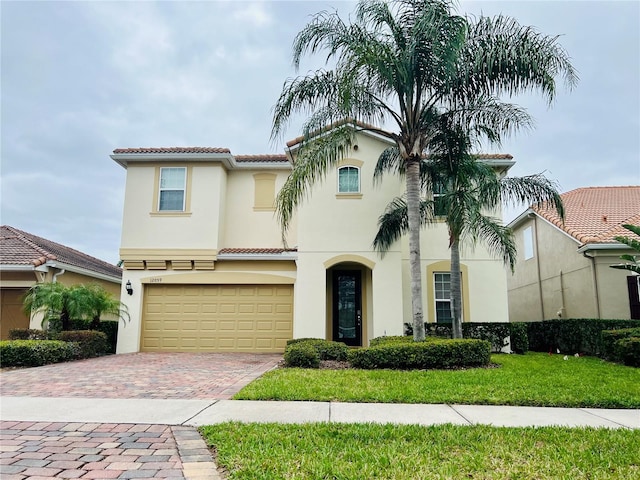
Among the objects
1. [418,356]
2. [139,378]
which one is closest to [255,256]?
[139,378]

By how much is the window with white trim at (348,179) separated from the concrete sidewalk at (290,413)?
353 inches

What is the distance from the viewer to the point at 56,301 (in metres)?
13.1

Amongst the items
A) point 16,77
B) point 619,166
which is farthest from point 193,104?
point 619,166

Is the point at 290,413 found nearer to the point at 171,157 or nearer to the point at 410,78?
the point at 410,78

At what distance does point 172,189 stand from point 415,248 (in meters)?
9.39

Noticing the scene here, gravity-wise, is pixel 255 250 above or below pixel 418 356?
above

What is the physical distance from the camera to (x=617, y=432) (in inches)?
192

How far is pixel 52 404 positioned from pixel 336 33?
9842mm

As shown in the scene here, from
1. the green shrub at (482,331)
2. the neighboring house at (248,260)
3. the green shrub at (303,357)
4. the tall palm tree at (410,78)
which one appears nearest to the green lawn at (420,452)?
the green shrub at (303,357)

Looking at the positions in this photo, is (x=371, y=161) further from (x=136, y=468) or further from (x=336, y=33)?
(x=136, y=468)

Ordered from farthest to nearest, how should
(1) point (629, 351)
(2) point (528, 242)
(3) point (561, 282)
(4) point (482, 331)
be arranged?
1. (2) point (528, 242)
2. (3) point (561, 282)
3. (4) point (482, 331)
4. (1) point (629, 351)

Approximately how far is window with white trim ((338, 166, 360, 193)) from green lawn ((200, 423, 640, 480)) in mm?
10032

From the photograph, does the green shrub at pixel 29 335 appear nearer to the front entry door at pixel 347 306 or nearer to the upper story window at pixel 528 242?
the front entry door at pixel 347 306

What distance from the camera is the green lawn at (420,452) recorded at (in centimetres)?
370
